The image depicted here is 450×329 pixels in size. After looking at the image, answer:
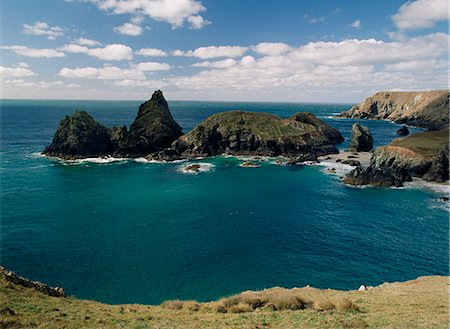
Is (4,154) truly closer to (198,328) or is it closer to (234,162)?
(234,162)

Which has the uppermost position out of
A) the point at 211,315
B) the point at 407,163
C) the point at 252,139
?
the point at 252,139

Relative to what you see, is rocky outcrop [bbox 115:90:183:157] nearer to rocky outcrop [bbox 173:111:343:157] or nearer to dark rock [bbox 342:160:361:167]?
rocky outcrop [bbox 173:111:343:157]

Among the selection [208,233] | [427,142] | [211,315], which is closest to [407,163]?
[427,142]

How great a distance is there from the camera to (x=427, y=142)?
95562 mm

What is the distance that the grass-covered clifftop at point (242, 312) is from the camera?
2289 cm

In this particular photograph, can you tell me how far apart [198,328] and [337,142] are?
469ft

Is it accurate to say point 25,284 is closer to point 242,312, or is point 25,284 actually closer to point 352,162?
point 242,312

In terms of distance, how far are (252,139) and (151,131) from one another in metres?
41.7

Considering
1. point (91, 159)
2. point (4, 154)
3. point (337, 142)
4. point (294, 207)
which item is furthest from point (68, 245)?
point (337, 142)

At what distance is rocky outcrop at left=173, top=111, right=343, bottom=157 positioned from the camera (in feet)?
406

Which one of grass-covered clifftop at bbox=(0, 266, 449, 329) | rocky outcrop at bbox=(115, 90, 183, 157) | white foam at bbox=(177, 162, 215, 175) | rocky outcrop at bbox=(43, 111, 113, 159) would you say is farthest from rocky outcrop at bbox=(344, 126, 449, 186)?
rocky outcrop at bbox=(43, 111, 113, 159)

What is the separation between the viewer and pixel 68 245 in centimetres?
4803

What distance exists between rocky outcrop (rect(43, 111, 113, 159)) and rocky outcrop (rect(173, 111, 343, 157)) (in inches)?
1197

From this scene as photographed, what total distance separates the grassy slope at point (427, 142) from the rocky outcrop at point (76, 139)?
104 meters
